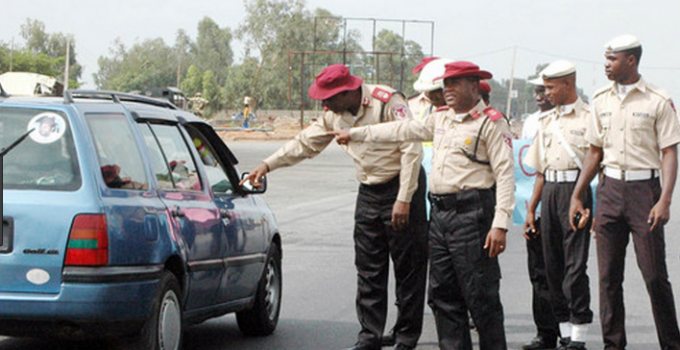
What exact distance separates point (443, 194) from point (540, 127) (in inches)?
57.4

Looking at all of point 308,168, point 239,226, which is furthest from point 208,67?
point 239,226

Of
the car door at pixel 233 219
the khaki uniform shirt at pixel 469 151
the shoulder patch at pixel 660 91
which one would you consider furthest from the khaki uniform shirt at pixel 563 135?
the car door at pixel 233 219

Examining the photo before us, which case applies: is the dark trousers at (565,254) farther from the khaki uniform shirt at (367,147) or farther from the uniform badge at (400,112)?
the uniform badge at (400,112)

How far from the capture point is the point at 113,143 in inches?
248

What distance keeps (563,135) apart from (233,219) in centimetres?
216

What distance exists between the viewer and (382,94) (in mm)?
7629

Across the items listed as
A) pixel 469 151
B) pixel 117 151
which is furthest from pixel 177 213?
pixel 469 151

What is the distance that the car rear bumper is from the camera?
5.70 m

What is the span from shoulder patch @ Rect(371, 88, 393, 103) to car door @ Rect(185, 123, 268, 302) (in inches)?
44.1

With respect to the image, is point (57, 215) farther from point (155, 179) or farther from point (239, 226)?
point (239, 226)

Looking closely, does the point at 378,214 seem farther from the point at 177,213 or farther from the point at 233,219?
the point at 177,213

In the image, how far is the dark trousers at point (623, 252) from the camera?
6891 millimetres

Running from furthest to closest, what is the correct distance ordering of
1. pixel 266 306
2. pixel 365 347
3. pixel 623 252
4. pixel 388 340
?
pixel 266 306
pixel 388 340
pixel 365 347
pixel 623 252

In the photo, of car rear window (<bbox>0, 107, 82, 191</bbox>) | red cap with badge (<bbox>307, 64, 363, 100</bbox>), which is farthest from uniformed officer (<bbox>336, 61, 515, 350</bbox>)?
car rear window (<bbox>0, 107, 82, 191</bbox>)
